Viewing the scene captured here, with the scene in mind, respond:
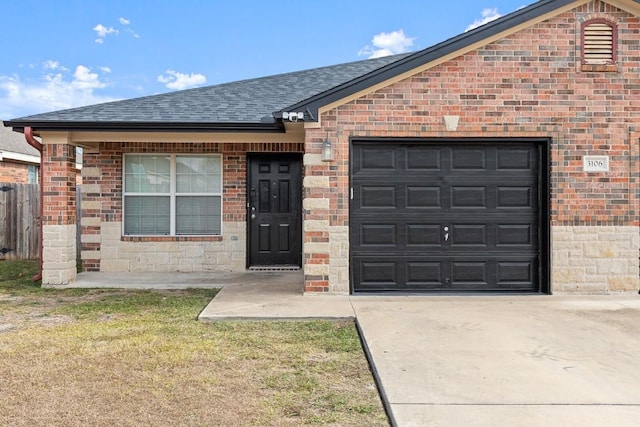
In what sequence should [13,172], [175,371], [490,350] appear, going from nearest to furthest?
[175,371] < [490,350] < [13,172]

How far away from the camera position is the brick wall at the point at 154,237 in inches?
379

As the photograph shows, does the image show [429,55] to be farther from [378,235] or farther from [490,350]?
[490,350]

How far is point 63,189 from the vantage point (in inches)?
321

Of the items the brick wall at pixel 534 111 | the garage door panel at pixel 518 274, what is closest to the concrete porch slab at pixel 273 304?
the brick wall at pixel 534 111

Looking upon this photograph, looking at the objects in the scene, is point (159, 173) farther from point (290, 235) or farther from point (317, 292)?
point (317, 292)

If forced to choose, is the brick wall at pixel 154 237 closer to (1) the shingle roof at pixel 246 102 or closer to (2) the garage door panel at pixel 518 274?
(1) the shingle roof at pixel 246 102

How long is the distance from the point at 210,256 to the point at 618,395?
766 centimetres

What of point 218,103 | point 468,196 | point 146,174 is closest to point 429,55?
point 468,196

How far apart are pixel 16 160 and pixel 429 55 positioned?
48.9 feet

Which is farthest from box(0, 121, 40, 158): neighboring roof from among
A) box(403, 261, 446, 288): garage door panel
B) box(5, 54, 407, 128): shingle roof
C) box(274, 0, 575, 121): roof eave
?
box(403, 261, 446, 288): garage door panel

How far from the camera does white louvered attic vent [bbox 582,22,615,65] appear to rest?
723 centimetres

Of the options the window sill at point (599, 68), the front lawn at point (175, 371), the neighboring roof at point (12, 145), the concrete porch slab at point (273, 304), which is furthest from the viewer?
the neighboring roof at point (12, 145)

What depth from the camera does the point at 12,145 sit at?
1656 cm

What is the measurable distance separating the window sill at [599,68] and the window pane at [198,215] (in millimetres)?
6869
